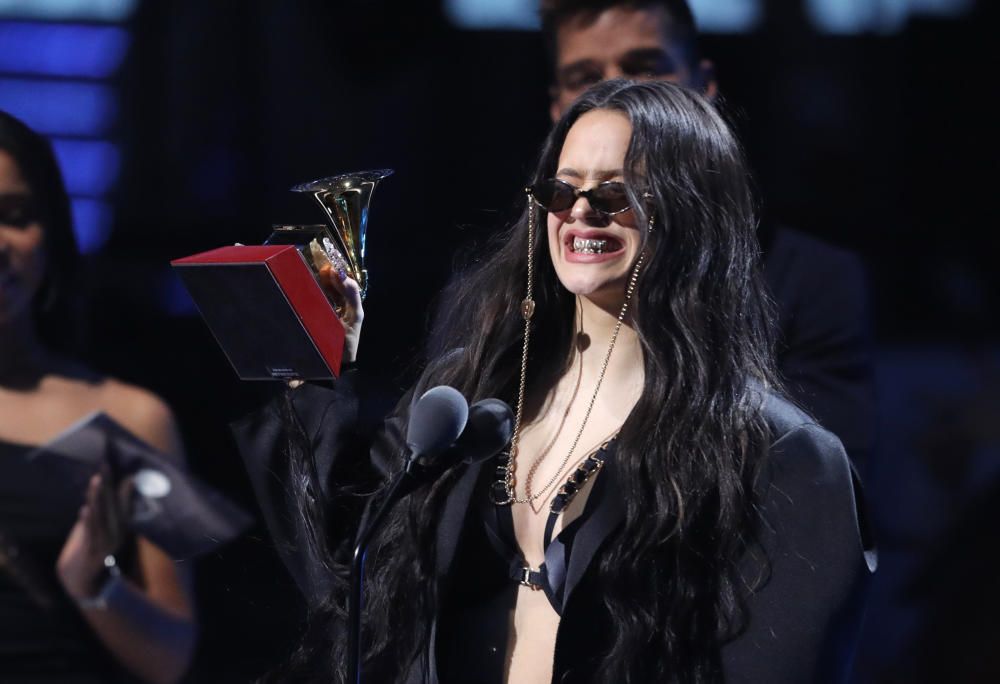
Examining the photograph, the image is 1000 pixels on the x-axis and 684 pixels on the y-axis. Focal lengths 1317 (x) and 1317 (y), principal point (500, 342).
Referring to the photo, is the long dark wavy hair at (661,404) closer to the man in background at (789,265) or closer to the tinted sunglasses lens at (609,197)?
the tinted sunglasses lens at (609,197)

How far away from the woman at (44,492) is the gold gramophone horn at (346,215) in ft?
4.30

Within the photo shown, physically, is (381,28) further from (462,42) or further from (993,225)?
(993,225)

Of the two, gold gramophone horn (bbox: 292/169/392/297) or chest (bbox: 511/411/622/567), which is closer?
chest (bbox: 511/411/622/567)

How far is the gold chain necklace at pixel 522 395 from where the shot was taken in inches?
85.6

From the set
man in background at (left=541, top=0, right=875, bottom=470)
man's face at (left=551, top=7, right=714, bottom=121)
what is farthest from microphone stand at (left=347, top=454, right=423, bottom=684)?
man's face at (left=551, top=7, right=714, bottom=121)

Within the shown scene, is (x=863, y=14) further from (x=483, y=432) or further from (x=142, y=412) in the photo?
(x=483, y=432)

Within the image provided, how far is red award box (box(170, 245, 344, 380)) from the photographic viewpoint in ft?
6.59

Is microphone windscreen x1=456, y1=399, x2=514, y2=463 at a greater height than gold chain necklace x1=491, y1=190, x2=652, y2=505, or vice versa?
microphone windscreen x1=456, y1=399, x2=514, y2=463

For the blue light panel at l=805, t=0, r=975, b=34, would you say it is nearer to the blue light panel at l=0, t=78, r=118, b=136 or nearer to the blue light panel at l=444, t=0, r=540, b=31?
the blue light panel at l=444, t=0, r=540, b=31

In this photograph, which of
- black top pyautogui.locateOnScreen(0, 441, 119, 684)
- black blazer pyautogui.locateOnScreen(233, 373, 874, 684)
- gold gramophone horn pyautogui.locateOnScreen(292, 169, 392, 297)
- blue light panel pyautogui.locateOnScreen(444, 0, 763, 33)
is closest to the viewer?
black blazer pyautogui.locateOnScreen(233, 373, 874, 684)

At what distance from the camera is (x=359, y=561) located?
1640 mm

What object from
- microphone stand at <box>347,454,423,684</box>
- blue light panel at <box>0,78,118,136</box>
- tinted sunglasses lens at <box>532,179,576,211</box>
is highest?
tinted sunglasses lens at <box>532,179,576,211</box>

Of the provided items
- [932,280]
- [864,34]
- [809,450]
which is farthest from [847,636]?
[864,34]

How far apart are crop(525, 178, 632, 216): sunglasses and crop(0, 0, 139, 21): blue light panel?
5.95ft
